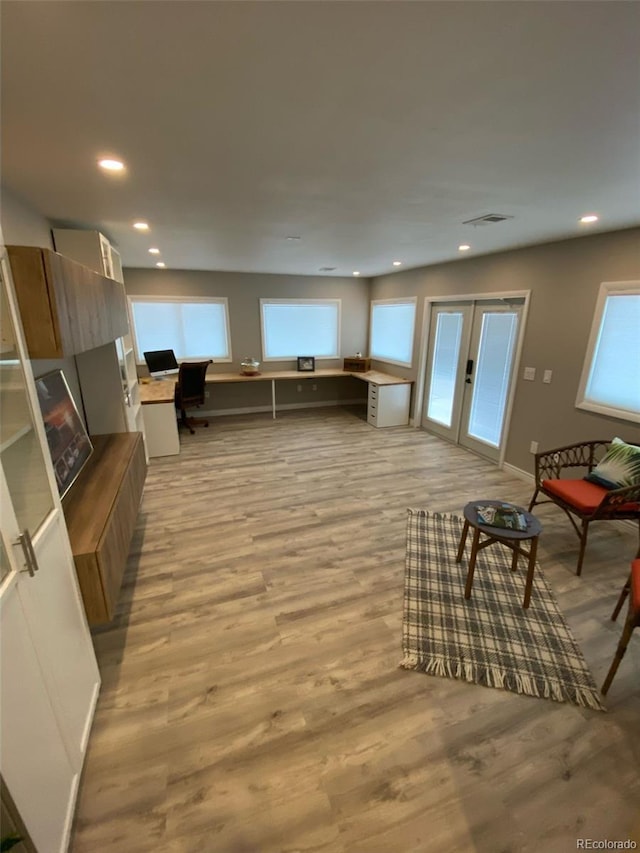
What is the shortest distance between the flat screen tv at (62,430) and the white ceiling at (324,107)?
1.14 metres

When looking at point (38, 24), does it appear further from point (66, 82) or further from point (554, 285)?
point (554, 285)

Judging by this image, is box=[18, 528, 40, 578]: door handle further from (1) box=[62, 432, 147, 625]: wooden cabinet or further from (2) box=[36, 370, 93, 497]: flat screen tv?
(2) box=[36, 370, 93, 497]: flat screen tv

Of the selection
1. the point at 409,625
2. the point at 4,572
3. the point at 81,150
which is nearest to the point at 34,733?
the point at 4,572

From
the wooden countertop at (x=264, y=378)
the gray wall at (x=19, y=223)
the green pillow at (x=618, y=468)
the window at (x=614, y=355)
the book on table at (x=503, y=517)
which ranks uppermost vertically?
the gray wall at (x=19, y=223)

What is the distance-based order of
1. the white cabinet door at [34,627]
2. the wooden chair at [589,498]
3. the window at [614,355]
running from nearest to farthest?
the white cabinet door at [34,627], the wooden chair at [589,498], the window at [614,355]

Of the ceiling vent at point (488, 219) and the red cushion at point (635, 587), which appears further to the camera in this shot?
the ceiling vent at point (488, 219)

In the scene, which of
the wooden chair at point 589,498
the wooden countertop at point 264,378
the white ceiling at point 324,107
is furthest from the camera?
the wooden countertop at point 264,378

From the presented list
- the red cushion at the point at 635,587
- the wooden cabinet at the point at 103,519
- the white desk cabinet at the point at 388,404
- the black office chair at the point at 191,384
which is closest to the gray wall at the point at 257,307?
the black office chair at the point at 191,384

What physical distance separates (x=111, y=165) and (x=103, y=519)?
5.84ft

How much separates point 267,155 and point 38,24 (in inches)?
36.3

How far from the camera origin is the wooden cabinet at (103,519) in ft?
5.36

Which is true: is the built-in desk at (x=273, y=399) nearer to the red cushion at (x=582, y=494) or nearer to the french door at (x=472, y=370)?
the french door at (x=472, y=370)

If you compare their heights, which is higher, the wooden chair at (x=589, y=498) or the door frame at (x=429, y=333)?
the door frame at (x=429, y=333)

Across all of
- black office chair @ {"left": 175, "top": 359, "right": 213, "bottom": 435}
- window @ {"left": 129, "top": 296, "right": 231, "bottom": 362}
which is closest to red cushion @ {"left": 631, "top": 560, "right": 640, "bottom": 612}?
black office chair @ {"left": 175, "top": 359, "right": 213, "bottom": 435}
